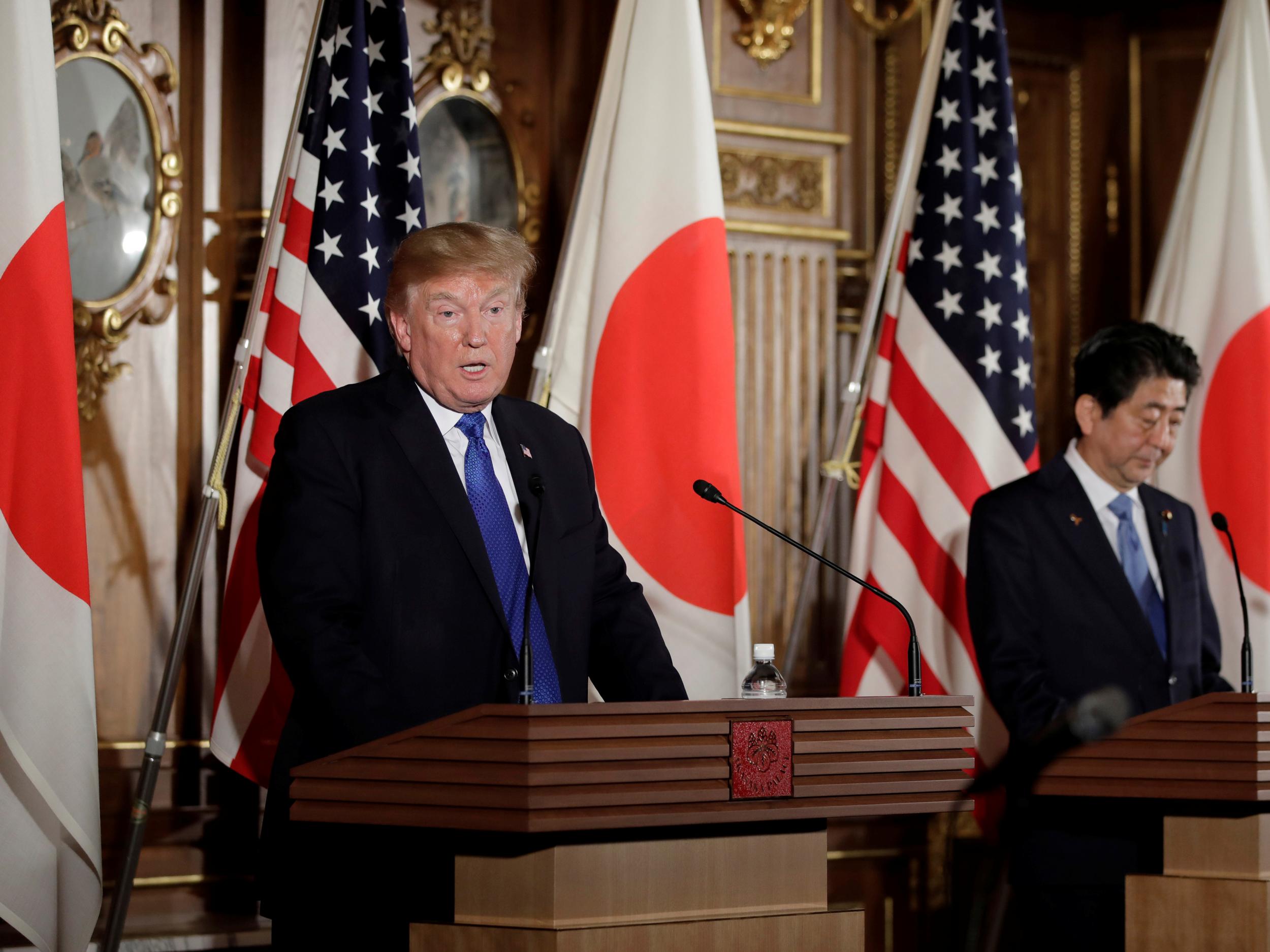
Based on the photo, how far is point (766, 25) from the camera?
4.67m

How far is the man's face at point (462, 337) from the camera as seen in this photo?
100.0 inches

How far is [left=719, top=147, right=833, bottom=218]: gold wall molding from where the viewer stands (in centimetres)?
466

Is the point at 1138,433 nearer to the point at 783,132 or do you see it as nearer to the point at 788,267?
the point at 788,267

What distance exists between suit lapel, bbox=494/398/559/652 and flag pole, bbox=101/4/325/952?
102 cm

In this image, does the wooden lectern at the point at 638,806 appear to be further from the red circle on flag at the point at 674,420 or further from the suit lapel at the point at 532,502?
the red circle on flag at the point at 674,420

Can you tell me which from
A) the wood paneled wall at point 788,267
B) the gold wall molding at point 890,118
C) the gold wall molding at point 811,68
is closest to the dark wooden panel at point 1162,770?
the wood paneled wall at point 788,267

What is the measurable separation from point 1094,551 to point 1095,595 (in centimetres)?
10

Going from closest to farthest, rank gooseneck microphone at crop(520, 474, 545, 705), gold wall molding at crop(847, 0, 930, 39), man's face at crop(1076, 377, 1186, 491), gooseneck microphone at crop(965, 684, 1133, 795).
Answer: gooseneck microphone at crop(965, 684, 1133, 795), gooseneck microphone at crop(520, 474, 545, 705), man's face at crop(1076, 377, 1186, 491), gold wall molding at crop(847, 0, 930, 39)

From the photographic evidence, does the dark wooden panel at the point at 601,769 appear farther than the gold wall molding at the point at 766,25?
No

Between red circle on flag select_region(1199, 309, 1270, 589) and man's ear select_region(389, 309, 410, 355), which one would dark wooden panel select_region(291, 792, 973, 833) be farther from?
red circle on flag select_region(1199, 309, 1270, 589)

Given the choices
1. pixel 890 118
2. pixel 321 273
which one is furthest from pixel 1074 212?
pixel 321 273

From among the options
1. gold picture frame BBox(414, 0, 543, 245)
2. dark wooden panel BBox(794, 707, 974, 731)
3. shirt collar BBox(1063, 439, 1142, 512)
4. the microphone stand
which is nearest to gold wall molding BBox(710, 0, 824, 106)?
gold picture frame BBox(414, 0, 543, 245)

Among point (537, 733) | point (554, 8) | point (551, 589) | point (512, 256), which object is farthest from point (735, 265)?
point (537, 733)

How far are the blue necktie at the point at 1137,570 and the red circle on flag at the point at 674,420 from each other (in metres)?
0.90
